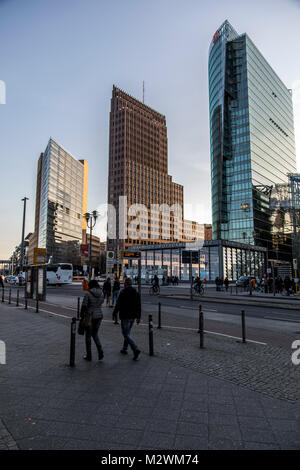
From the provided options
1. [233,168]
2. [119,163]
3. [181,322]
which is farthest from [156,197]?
[181,322]

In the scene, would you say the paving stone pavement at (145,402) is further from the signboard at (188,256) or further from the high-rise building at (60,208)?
the high-rise building at (60,208)

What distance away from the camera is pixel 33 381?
532cm

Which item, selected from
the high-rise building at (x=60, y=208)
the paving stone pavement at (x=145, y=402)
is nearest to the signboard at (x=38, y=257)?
the paving stone pavement at (x=145, y=402)

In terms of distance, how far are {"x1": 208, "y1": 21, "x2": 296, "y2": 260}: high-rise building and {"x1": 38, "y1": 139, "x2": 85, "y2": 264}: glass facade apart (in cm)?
6383

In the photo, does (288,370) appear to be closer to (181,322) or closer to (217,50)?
(181,322)

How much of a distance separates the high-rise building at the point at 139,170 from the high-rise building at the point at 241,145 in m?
44.4

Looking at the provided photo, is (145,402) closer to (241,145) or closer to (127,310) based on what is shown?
(127,310)

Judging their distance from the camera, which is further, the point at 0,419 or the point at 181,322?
the point at 181,322

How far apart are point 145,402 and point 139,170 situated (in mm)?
143092

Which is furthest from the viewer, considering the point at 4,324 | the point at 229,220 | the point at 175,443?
the point at 229,220

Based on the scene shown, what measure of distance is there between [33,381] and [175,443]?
3.16 meters

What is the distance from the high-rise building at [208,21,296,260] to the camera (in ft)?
291

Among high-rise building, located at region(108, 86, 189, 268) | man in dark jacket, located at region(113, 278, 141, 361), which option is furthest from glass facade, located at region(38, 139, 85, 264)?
man in dark jacket, located at region(113, 278, 141, 361)

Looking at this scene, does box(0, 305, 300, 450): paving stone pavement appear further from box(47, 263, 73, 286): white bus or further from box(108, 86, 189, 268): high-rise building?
box(108, 86, 189, 268): high-rise building
